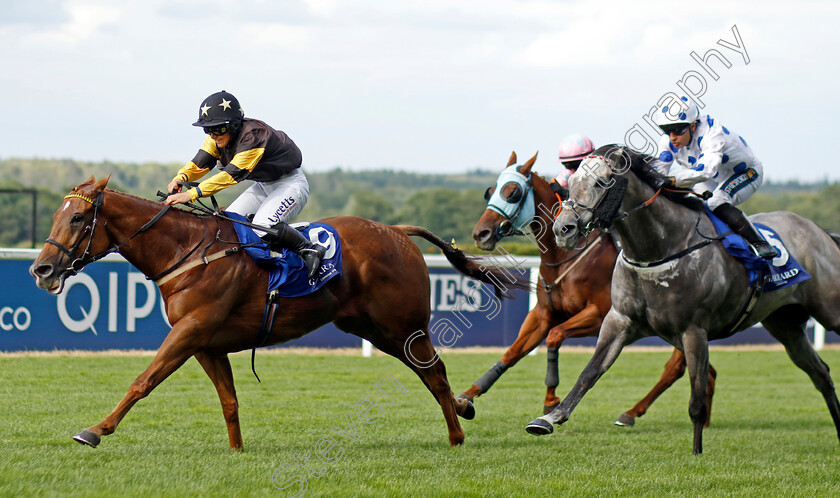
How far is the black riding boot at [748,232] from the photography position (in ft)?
18.9

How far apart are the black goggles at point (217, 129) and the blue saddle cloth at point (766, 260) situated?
10.1 ft

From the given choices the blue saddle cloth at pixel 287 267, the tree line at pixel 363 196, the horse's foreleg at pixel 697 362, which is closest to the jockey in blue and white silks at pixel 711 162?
the horse's foreleg at pixel 697 362

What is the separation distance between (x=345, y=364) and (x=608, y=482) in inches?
236

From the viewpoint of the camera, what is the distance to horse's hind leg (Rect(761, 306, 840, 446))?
6371 mm

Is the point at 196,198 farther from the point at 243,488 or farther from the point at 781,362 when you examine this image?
the point at 781,362

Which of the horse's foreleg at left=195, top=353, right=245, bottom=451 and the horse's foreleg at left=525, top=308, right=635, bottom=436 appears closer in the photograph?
the horse's foreleg at left=525, top=308, right=635, bottom=436

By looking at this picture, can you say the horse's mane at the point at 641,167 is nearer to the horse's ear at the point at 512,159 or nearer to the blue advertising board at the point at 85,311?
the horse's ear at the point at 512,159

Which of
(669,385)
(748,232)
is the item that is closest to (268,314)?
(748,232)

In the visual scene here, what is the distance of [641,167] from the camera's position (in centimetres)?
536

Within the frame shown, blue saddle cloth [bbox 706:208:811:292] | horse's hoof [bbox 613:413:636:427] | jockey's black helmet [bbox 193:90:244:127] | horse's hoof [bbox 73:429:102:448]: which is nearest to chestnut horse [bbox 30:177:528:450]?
horse's hoof [bbox 73:429:102:448]

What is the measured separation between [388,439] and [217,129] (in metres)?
2.31

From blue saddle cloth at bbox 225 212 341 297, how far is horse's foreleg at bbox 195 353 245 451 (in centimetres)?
59

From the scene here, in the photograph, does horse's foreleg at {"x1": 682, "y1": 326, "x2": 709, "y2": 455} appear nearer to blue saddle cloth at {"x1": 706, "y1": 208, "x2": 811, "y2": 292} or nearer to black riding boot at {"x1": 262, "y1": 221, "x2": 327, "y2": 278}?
blue saddle cloth at {"x1": 706, "y1": 208, "x2": 811, "y2": 292}

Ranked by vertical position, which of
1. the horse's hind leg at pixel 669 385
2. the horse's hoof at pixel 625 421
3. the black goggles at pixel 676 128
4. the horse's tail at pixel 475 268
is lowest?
the horse's hoof at pixel 625 421
